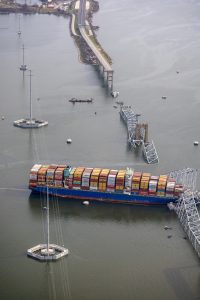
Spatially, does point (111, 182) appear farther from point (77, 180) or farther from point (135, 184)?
point (77, 180)

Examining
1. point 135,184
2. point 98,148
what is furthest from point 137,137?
point 135,184

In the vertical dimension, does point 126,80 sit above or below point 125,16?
below

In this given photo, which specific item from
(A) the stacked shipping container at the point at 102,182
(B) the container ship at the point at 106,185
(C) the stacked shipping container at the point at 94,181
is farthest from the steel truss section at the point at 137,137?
(C) the stacked shipping container at the point at 94,181

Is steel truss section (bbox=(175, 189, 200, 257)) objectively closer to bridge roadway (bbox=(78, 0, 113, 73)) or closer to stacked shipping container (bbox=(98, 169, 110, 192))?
stacked shipping container (bbox=(98, 169, 110, 192))

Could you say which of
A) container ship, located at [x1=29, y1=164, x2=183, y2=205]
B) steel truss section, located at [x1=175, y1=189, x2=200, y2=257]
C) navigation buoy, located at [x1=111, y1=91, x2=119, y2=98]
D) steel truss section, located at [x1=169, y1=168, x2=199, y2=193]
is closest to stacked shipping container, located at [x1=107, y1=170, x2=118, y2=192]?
container ship, located at [x1=29, y1=164, x2=183, y2=205]

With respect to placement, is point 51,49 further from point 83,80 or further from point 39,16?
point 39,16

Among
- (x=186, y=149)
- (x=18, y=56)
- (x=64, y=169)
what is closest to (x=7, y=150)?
(x=64, y=169)

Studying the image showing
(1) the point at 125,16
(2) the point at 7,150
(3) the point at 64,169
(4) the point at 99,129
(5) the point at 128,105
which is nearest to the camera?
(3) the point at 64,169
